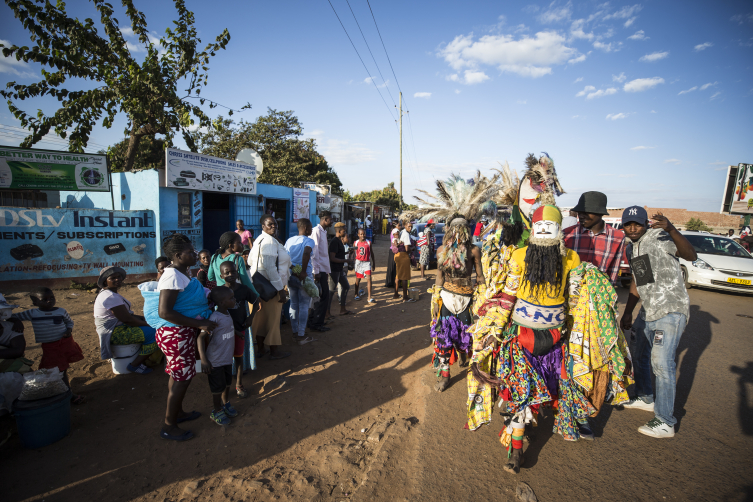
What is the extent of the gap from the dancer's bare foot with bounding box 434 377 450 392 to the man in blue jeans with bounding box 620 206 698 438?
1822 millimetres

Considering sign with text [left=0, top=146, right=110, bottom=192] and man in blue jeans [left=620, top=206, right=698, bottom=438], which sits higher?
sign with text [left=0, top=146, right=110, bottom=192]

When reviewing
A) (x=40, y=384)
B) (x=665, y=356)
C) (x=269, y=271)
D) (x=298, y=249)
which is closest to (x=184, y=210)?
(x=298, y=249)

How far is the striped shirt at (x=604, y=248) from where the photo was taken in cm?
339

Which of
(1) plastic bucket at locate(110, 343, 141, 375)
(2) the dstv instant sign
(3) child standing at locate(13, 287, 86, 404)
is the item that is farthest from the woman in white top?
(2) the dstv instant sign

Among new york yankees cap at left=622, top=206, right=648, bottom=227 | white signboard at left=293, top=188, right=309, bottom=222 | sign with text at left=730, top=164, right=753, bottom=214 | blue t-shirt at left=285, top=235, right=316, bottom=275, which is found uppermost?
sign with text at left=730, top=164, right=753, bottom=214

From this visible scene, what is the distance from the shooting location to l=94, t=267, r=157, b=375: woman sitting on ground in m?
3.97

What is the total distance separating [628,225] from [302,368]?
4.06 meters

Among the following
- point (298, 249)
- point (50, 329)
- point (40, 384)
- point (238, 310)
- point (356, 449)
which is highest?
point (298, 249)

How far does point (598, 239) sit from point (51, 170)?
1220cm

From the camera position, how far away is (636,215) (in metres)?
3.26

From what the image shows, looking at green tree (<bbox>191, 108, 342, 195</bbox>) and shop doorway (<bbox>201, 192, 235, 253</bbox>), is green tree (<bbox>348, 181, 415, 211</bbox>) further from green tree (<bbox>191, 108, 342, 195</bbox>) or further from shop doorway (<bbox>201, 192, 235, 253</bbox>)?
shop doorway (<bbox>201, 192, 235, 253</bbox>)

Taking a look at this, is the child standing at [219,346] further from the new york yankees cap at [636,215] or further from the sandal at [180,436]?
the new york yankees cap at [636,215]

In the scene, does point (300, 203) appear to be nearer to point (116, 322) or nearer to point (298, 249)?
point (298, 249)

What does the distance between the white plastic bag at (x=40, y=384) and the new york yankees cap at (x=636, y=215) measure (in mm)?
5356
